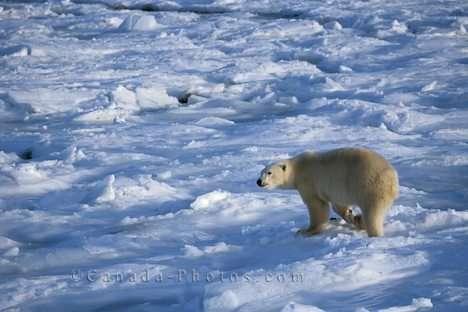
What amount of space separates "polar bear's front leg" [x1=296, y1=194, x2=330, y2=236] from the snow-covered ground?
0.11m

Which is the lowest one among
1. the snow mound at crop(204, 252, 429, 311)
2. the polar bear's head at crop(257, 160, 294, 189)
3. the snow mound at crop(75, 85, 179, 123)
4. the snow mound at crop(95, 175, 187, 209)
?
the snow mound at crop(204, 252, 429, 311)

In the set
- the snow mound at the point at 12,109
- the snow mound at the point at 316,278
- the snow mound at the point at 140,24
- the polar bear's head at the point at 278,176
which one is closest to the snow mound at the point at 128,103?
the snow mound at the point at 12,109

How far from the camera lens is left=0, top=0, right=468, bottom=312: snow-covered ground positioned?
3.40 m

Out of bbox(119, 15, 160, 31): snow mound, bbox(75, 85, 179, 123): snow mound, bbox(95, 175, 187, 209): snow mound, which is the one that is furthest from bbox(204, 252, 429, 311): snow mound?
bbox(119, 15, 160, 31): snow mound

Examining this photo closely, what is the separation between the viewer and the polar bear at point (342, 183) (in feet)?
12.5

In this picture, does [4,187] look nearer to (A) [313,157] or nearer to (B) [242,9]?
(A) [313,157]

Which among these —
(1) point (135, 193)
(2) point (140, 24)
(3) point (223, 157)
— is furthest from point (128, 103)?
(2) point (140, 24)

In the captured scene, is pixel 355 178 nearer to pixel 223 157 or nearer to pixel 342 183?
pixel 342 183

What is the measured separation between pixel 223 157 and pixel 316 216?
284cm

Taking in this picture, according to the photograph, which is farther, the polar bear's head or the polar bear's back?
the polar bear's head

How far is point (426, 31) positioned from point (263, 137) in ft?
25.4

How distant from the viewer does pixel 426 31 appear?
14.1m

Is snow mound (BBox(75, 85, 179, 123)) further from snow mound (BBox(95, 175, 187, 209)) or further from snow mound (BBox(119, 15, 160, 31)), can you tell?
snow mound (BBox(119, 15, 160, 31))

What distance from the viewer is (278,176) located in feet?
15.3
